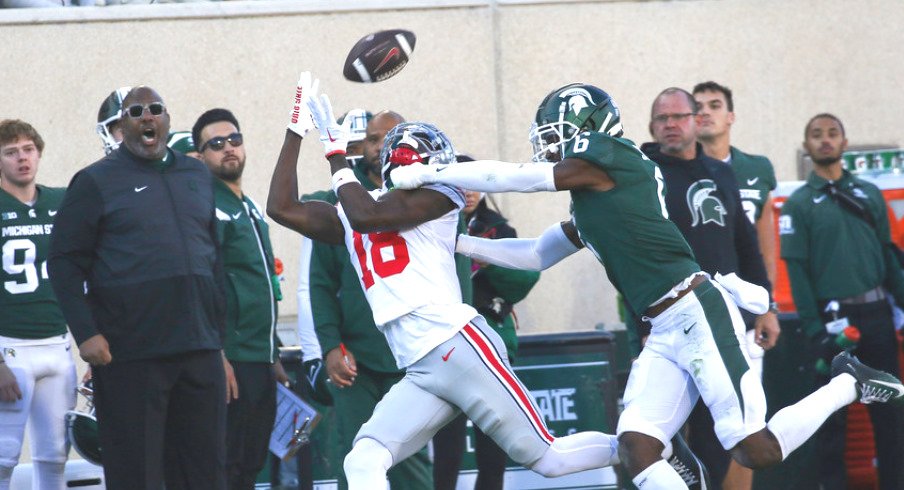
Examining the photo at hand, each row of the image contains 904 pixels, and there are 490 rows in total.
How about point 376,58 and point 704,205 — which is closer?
point 376,58

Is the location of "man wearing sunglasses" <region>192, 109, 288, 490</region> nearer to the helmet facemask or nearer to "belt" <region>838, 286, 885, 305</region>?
the helmet facemask

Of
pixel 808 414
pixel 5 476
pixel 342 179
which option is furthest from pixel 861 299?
pixel 5 476

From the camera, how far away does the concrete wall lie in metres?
9.70

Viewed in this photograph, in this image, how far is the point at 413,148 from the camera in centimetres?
565

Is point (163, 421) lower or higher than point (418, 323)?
lower

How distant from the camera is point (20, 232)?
267 inches

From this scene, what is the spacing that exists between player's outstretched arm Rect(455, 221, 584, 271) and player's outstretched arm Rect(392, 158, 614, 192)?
19.5 inches

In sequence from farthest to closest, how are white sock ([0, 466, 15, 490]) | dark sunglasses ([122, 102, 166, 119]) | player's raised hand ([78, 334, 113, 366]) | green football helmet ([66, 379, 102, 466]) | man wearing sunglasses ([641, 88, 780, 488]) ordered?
man wearing sunglasses ([641, 88, 780, 488]) < white sock ([0, 466, 15, 490]) < green football helmet ([66, 379, 102, 466]) < dark sunglasses ([122, 102, 166, 119]) < player's raised hand ([78, 334, 113, 366])

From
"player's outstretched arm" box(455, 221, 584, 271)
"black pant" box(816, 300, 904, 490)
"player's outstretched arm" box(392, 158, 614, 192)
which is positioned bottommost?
"black pant" box(816, 300, 904, 490)

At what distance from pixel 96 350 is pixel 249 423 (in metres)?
1.21

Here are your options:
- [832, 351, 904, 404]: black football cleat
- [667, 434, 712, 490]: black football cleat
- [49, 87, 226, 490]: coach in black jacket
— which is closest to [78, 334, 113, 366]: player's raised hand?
[49, 87, 226, 490]: coach in black jacket

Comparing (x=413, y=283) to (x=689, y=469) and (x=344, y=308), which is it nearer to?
(x=344, y=308)

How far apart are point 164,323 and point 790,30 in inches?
250

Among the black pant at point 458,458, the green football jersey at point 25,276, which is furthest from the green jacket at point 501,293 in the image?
the green football jersey at point 25,276
